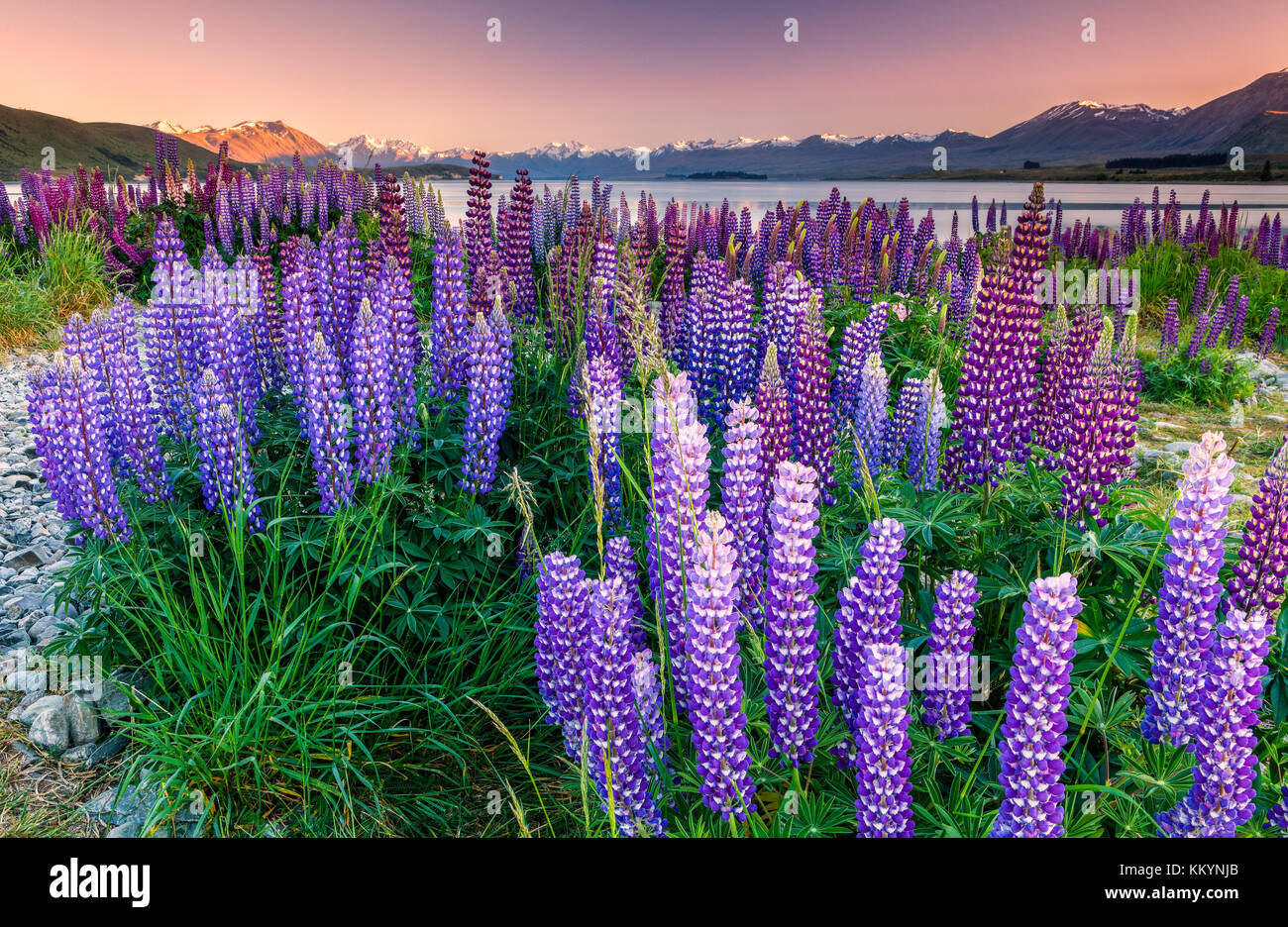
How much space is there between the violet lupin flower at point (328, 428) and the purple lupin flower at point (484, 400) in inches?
24.6

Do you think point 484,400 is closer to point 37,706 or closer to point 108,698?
point 108,698

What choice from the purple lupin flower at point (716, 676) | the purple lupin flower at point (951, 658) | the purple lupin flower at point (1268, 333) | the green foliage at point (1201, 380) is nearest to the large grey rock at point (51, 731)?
the purple lupin flower at point (716, 676)

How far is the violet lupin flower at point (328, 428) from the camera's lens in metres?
3.86

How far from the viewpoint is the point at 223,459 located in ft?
13.1

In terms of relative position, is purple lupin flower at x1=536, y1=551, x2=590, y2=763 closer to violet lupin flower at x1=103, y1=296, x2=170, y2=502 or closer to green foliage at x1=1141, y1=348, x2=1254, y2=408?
violet lupin flower at x1=103, y1=296, x2=170, y2=502

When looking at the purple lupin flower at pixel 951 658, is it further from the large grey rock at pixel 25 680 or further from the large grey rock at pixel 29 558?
the large grey rock at pixel 29 558

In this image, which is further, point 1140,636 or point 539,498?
point 539,498

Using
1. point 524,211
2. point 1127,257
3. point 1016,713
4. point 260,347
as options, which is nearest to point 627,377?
point 524,211

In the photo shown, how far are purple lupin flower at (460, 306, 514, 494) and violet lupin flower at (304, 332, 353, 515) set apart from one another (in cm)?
62

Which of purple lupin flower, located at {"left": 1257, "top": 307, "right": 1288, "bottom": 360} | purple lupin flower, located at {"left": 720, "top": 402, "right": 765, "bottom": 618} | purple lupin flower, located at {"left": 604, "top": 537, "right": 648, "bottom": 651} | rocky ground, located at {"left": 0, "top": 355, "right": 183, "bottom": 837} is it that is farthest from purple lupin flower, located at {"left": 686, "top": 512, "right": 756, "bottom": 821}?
purple lupin flower, located at {"left": 1257, "top": 307, "right": 1288, "bottom": 360}

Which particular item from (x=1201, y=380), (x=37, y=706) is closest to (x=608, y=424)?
(x=37, y=706)
